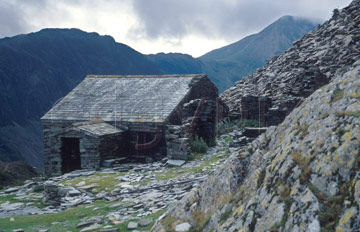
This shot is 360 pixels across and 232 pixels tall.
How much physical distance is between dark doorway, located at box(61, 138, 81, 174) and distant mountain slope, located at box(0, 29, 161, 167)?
4768cm

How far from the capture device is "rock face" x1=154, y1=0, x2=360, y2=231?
2.39 m

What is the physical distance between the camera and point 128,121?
20219 millimetres

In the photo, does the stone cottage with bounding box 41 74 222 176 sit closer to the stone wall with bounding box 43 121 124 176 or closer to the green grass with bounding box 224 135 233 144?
the stone wall with bounding box 43 121 124 176

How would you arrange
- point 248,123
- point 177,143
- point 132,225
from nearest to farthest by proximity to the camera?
point 132,225, point 177,143, point 248,123

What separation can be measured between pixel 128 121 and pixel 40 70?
89.5 metres

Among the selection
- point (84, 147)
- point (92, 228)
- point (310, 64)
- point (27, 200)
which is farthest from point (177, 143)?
point (310, 64)

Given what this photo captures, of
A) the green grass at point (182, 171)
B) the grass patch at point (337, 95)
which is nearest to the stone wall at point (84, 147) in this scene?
the green grass at point (182, 171)

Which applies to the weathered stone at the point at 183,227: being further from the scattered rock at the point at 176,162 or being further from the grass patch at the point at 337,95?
the scattered rock at the point at 176,162

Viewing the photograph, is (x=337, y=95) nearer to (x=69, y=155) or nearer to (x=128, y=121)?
(x=128, y=121)

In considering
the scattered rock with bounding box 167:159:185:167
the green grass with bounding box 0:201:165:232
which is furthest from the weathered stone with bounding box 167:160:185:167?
the green grass with bounding box 0:201:165:232

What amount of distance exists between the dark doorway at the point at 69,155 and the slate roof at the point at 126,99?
2116mm

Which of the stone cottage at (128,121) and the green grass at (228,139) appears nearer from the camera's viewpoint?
the stone cottage at (128,121)

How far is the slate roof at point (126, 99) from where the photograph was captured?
68.4 ft

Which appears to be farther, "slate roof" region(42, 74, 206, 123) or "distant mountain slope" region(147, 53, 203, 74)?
"distant mountain slope" region(147, 53, 203, 74)
